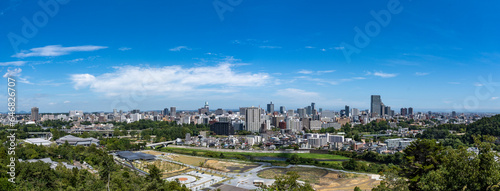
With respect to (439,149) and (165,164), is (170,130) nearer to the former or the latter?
(165,164)

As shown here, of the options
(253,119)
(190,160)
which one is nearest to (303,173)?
(190,160)

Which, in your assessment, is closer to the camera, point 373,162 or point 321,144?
point 373,162

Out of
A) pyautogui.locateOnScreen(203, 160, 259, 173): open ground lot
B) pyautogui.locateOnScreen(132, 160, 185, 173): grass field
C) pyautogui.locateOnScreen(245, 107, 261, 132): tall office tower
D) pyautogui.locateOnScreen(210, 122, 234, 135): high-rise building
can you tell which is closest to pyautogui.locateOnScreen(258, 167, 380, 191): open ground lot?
pyautogui.locateOnScreen(203, 160, 259, 173): open ground lot

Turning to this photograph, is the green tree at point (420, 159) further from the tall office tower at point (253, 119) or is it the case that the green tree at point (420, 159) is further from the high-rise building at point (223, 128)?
the tall office tower at point (253, 119)

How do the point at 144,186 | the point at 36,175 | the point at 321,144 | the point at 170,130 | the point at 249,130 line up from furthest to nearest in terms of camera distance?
the point at 249,130 < the point at 170,130 < the point at 321,144 < the point at 36,175 < the point at 144,186

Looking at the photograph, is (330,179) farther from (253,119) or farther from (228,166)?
(253,119)

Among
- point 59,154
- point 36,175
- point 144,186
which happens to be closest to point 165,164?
point 59,154
